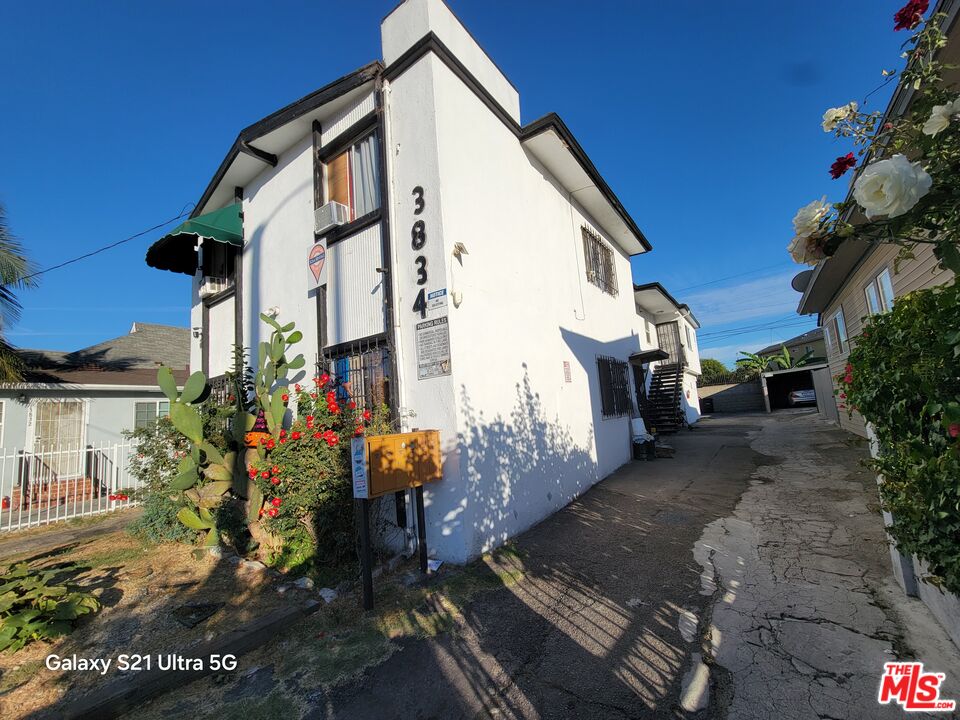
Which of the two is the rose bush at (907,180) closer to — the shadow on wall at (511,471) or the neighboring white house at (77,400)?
the shadow on wall at (511,471)

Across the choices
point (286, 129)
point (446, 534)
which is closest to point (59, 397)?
point (286, 129)

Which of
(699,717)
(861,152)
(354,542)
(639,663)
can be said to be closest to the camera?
(861,152)

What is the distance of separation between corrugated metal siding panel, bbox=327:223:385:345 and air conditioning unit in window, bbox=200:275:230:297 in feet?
14.3

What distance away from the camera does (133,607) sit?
13.2 ft

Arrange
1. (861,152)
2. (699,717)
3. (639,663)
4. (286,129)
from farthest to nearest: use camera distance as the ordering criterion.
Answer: (286,129)
(639,663)
(699,717)
(861,152)

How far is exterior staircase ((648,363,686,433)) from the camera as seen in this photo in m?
15.3

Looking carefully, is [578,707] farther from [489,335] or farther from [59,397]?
[59,397]

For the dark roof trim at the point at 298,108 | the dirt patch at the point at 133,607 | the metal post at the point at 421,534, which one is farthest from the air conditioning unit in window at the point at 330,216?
the dirt patch at the point at 133,607

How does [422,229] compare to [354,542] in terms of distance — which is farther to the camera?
[422,229]

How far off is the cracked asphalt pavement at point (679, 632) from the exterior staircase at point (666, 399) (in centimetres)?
967

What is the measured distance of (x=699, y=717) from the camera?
2.37 meters

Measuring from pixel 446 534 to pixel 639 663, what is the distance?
2.33 metres

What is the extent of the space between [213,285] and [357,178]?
4.97 metres

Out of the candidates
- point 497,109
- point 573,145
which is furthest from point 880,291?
point 497,109
